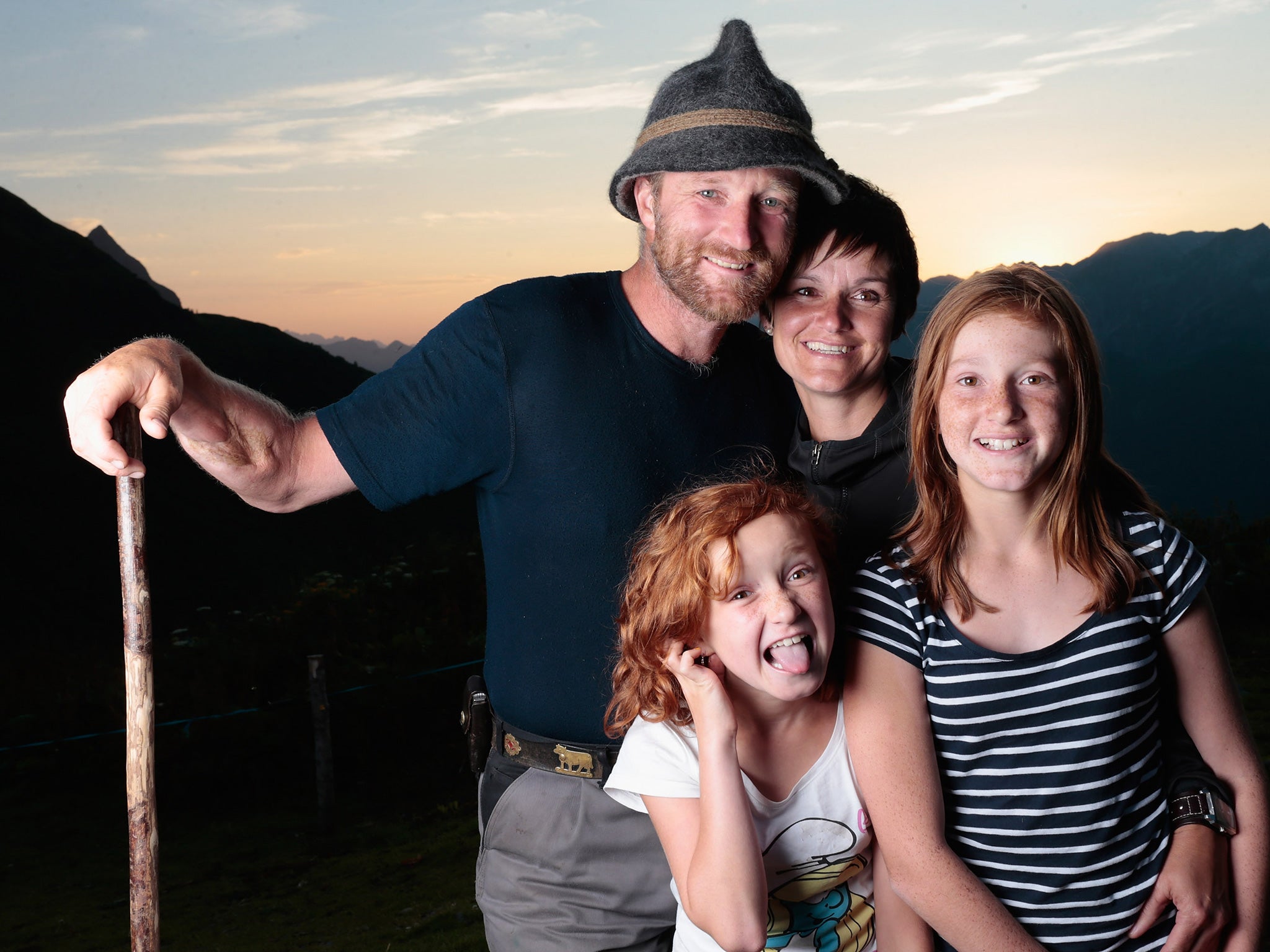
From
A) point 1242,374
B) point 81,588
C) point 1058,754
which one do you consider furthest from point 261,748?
point 1242,374

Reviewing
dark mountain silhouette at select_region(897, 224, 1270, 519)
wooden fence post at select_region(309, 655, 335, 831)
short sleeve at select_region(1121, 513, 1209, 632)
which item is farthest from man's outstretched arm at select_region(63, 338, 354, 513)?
dark mountain silhouette at select_region(897, 224, 1270, 519)

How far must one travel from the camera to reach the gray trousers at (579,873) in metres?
2.07

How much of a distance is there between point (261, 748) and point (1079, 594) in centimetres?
604

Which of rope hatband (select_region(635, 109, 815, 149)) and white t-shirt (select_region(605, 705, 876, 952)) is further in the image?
rope hatband (select_region(635, 109, 815, 149))

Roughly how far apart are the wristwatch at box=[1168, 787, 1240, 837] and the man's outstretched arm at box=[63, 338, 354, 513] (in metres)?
1.67

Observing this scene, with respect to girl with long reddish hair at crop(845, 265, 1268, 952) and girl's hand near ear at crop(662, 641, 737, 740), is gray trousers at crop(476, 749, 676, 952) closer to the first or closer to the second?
girl's hand near ear at crop(662, 641, 737, 740)

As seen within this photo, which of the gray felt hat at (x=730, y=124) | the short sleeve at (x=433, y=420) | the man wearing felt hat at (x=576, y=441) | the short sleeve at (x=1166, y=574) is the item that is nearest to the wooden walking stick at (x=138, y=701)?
the man wearing felt hat at (x=576, y=441)

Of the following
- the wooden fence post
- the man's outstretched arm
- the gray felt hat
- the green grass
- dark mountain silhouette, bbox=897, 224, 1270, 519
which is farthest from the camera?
dark mountain silhouette, bbox=897, 224, 1270, 519

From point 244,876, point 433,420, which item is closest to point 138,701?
point 433,420

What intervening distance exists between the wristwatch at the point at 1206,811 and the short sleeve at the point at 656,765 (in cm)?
83

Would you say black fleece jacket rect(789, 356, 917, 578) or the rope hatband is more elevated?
the rope hatband

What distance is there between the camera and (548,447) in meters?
2.08

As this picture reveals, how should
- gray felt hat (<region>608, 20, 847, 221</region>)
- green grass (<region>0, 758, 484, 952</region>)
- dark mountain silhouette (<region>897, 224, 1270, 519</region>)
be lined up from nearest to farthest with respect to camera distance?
gray felt hat (<region>608, 20, 847, 221</region>)
green grass (<region>0, 758, 484, 952</region>)
dark mountain silhouette (<region>897, 224, 1270, 519</region>)

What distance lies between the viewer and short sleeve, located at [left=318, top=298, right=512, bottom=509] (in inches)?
82.4
